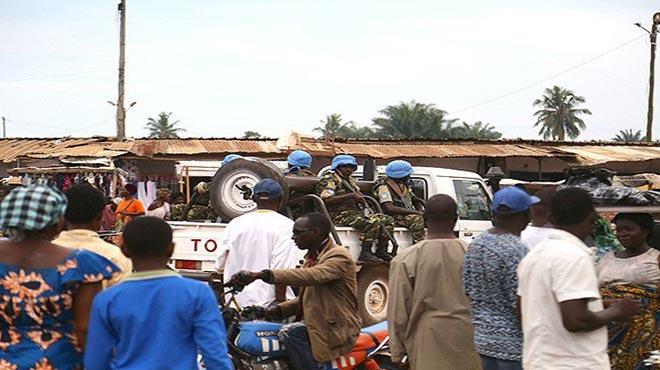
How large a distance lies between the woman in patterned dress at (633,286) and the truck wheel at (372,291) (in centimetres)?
560

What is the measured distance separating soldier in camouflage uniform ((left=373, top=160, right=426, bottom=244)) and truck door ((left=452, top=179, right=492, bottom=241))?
3.98 feet

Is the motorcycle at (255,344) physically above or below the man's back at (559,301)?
below

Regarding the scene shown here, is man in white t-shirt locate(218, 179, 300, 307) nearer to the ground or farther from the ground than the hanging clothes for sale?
farther from the ground

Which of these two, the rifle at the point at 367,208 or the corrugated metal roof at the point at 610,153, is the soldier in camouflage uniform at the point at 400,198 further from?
the corrugated metal roof at the point at 610,153

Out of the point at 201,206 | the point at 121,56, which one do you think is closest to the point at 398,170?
the point at 201,206

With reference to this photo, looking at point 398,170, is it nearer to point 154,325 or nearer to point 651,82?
point 154,325

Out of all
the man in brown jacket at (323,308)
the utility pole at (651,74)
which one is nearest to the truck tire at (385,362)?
the man in brown jacket at (323,308)

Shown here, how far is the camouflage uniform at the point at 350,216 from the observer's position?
1120 centimetres

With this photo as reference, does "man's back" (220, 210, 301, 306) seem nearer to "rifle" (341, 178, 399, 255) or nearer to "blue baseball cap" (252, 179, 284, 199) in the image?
"blue baseball cap" (252, 179, 284, 199)

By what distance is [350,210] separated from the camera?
37.7ft

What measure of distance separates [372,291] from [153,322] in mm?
7614

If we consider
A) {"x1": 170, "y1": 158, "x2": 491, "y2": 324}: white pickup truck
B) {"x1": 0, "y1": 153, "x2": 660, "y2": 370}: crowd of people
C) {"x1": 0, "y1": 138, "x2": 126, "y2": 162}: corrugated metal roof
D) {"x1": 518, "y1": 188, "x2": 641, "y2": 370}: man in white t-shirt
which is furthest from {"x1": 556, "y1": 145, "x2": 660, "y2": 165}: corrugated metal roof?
{"x1": 518, "y1": 188, "x2": 641, "y2": 370}: man in white t-shirt

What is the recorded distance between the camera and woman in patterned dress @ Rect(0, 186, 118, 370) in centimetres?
417

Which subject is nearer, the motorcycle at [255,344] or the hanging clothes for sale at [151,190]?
the motorcycle at [255,344]
